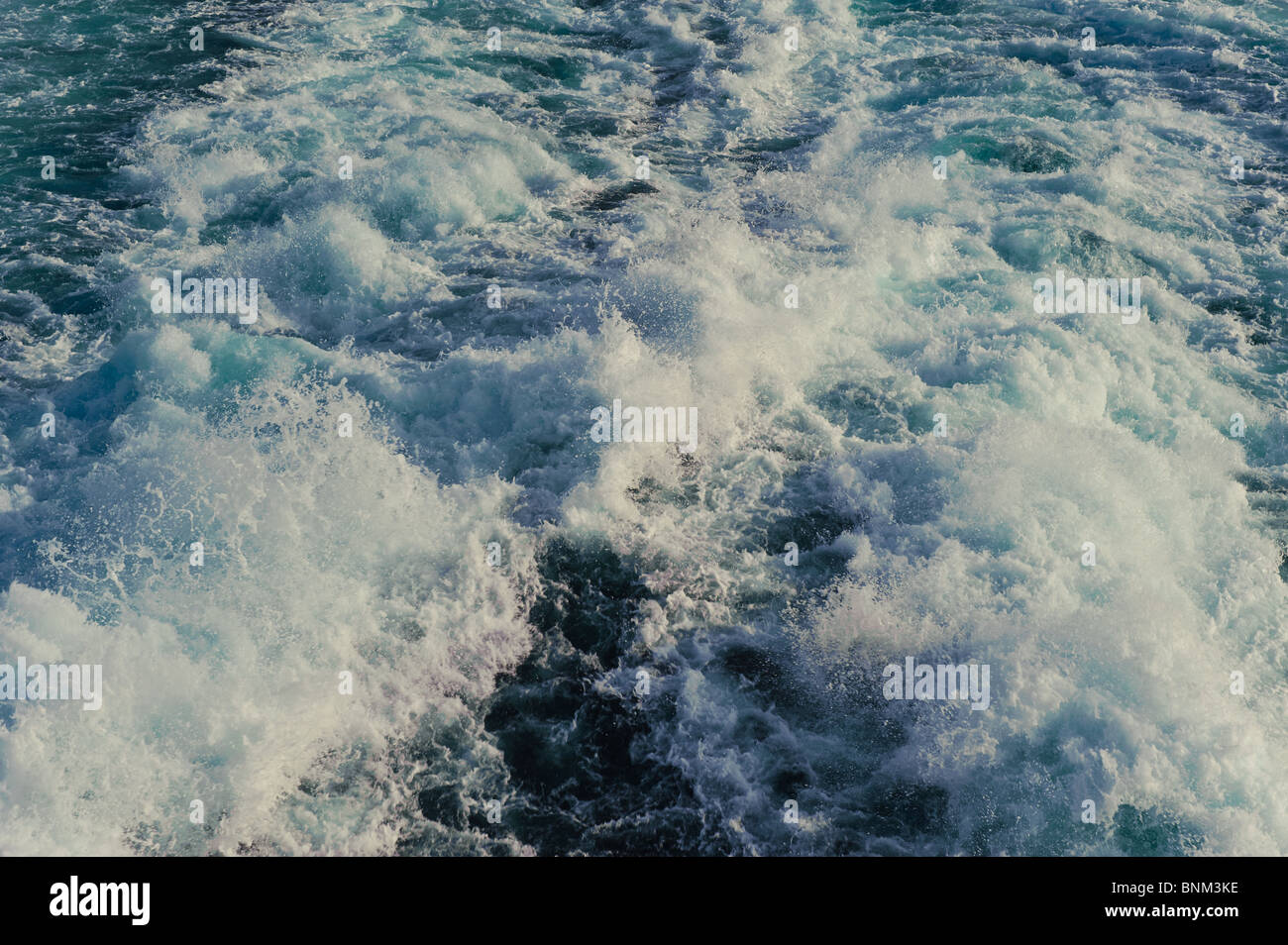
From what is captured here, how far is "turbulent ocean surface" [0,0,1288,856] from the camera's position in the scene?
312 inches

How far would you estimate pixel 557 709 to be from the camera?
336 inches

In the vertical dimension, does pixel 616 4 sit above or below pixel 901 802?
above

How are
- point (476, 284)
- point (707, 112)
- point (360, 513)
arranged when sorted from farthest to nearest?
1. point (707, 112)
2. point (476, 284)
3. point (360, 513)

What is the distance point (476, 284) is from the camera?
13328 millimetres

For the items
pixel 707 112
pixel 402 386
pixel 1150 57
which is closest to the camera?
pixel 402 386

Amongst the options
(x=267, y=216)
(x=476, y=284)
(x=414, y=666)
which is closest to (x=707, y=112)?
(x=476, y=284)

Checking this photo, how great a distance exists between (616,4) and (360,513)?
15.3m

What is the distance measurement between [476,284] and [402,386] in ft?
8.21

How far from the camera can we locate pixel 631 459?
423 inches

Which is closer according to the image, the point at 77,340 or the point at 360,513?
the point at 360,513

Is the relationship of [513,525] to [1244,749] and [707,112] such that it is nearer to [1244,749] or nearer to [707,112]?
[1244,749]

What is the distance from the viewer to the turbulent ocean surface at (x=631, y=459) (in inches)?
312
